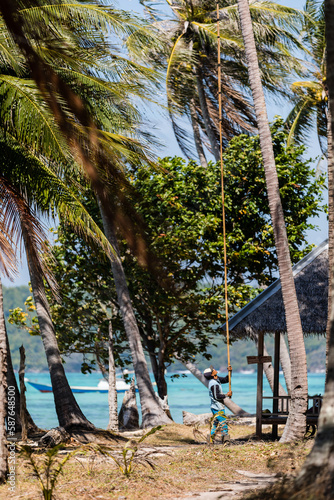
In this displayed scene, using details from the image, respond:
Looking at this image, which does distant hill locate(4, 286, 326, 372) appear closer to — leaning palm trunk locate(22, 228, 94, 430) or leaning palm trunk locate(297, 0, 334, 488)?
leaning palm trunk locate(22, 228, 94, 430)

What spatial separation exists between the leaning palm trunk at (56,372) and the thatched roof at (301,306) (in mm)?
3250

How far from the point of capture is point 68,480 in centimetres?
616

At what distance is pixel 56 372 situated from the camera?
10.8 meters

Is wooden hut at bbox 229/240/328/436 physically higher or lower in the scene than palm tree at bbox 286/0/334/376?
lower

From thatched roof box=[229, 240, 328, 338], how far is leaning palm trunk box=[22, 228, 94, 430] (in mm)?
3250

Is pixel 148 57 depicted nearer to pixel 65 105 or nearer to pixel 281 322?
pixel 65 105

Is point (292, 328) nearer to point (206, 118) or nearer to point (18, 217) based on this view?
point (18, 217)

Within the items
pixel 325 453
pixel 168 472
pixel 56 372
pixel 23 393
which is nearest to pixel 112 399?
pixel 56 372

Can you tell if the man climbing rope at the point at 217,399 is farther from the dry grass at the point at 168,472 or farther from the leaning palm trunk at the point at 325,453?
the leaning palm trunk at the point at 325,453

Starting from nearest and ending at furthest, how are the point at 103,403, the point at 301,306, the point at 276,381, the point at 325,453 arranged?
1. the point at 325,453
2. the point at 301,306
3. the point at 276,381
4. the point at 103,403

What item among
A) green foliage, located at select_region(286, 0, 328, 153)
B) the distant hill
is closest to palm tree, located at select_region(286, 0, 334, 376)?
green foliage, located at select_region(286, 0, 328, 153)

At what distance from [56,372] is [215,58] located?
934 centimetres

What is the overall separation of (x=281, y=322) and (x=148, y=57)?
29.3ft

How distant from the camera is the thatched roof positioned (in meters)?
9.80
